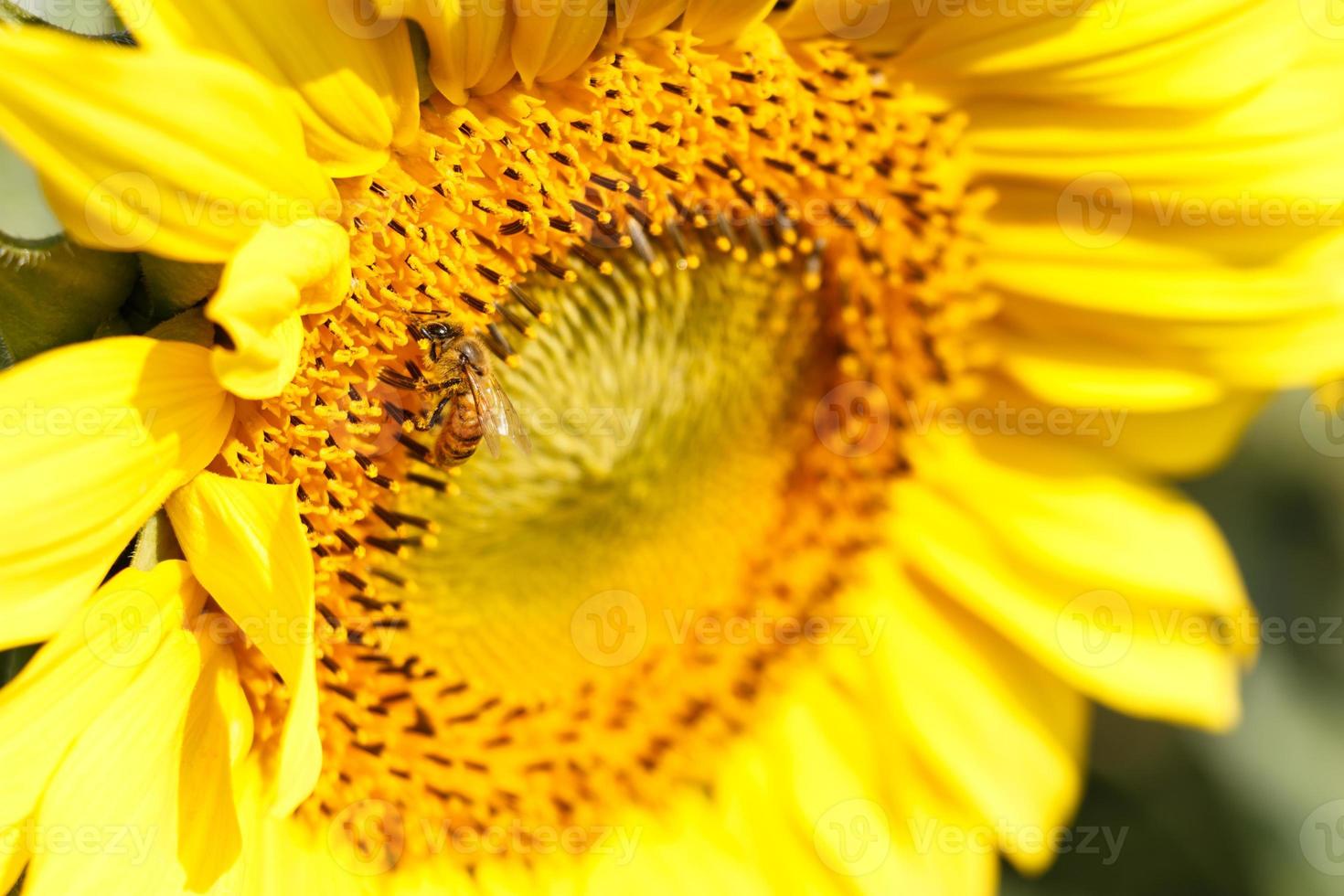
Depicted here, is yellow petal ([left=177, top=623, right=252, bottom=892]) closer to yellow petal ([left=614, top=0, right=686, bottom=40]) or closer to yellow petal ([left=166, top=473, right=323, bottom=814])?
yellow petal ([left=166, top=473, right=323, bottom=814])

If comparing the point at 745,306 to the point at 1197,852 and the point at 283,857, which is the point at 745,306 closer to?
the point at 283,857

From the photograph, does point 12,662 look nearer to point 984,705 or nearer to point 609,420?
point 609,420

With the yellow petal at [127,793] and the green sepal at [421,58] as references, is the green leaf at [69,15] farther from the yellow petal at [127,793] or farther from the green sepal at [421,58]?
the yellow petal at [127,793]

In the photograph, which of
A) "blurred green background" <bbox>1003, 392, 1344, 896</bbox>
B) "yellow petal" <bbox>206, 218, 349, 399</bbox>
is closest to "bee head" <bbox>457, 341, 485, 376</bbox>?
"yellow petal" <bbox>206, 218, 349, 399</bbox>

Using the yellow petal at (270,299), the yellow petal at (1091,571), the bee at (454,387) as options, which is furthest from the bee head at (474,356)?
the yellow petal at (1091,571)

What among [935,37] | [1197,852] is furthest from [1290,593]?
[935,37]

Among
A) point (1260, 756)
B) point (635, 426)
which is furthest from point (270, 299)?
point (1260, 756)
